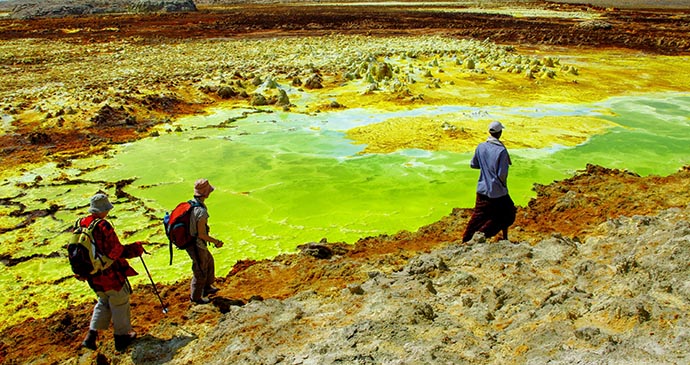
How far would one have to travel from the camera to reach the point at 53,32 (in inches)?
1670

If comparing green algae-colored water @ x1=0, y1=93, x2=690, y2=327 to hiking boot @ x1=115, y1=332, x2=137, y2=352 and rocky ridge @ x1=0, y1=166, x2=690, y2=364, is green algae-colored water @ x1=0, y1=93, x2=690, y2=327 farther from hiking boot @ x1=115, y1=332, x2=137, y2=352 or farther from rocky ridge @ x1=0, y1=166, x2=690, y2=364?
hiking boot @ x1=115, y1=332, x2=137, y2=352

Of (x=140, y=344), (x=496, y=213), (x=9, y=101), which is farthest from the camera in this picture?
(x=9, y=101)

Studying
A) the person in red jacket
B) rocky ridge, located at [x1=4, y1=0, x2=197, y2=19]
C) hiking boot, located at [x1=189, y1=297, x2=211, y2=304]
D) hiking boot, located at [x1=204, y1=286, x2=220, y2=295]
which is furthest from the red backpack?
rocky ridge, located at [x1=4, y1=0, x2=197, y2=19]

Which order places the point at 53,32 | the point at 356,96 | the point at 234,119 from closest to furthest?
the point at 234,119, the point at 356,96, the point at 53,32

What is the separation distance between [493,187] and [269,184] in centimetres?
486

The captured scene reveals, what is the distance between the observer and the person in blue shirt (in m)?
5.18

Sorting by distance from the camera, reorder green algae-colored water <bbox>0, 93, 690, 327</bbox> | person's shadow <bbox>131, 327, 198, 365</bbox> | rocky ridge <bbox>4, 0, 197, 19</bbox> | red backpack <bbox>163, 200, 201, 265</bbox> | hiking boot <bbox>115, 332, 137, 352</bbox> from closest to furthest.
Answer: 1. person's shadow <bbox>131, 327, 198, 365</bbox>
2. hiking boot <bbox>115, 332, 137, 352</bbox>
3. red backpack <bbox>163, 200, 201, 265</bbox>
4. green algae-colored water <bbox>0, 93, 690, 327</bbox>
5. rocky ridge <bbox>4, 0, 197, 19</bbox>

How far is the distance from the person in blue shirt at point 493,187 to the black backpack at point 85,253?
12.1 ft

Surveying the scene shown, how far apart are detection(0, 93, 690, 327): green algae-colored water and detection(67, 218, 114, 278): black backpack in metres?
1.58

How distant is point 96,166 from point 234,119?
4339 mm

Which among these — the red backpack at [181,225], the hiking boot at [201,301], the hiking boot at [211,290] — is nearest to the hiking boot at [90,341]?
the hiking boot at [201,301]

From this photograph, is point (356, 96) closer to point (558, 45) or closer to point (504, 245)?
point (504, 245)

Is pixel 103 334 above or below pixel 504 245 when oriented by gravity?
below

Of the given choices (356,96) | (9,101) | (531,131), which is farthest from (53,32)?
(531,131)
